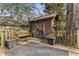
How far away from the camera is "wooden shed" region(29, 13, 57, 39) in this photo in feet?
7.32

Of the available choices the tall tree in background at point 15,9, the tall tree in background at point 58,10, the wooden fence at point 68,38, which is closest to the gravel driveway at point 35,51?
the wooden fence at point 68,38

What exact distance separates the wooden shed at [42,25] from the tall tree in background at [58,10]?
0.21 ft

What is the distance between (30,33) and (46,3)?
1.57ft

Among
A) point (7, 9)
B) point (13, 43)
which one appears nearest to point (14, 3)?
point (7, 9)

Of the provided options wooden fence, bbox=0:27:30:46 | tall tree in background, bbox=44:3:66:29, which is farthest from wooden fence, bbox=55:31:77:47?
wooden fence, bbox=0:27:30:46

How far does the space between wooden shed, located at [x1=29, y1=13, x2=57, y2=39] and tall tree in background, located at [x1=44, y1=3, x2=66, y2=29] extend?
0.06 meters

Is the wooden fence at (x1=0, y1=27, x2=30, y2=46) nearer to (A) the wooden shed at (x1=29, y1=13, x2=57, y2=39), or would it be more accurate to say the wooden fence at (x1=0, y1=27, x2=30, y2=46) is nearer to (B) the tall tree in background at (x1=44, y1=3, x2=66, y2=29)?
(A) the wooden shed at (x1=29, y1=13, x2=57, y2=39)

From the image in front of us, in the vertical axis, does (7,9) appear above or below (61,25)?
above

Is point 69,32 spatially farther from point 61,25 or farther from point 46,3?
point 46,3

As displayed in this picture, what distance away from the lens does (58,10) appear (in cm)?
224

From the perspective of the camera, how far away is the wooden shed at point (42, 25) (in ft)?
7.32

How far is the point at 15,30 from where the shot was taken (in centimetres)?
225

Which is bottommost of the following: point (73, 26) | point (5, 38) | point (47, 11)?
point (5, 38)

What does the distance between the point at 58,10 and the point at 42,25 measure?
308 mm
